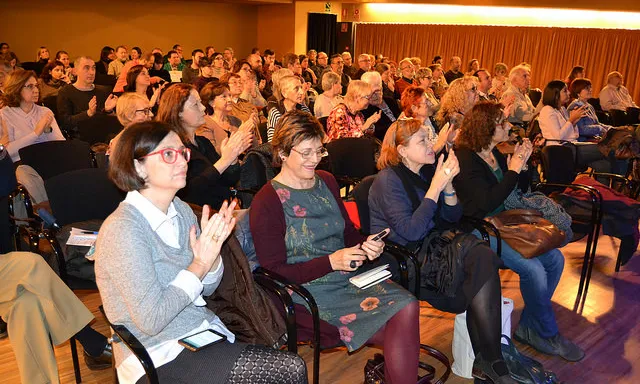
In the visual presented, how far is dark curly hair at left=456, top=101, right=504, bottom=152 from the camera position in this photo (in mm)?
3531

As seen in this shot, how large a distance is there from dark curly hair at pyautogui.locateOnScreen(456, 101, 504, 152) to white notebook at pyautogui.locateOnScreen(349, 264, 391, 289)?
4.55ft

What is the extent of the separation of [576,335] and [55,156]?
3583mm

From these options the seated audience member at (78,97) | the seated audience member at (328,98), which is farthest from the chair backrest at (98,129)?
the seated audience member at (328,98)

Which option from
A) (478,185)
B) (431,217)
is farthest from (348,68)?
(431,217)

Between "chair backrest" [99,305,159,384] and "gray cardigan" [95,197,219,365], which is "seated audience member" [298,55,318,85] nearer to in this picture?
"gray cardigan" [95,197,219,365]

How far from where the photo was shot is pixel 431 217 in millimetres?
2805

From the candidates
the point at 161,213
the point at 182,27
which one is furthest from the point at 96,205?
the point at 182,27

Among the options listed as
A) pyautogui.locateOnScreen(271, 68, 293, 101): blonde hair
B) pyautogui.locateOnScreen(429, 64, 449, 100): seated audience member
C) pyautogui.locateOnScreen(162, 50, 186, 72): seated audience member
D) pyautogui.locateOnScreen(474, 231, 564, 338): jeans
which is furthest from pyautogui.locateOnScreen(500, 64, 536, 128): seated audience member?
pyautogui.locateOnScreen(162, 50, 186, 72): seated audience member

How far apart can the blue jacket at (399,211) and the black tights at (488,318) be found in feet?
1.32

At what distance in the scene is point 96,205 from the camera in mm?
2965

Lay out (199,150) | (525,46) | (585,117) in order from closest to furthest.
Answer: (199,150) < (585,117) < (525,46)

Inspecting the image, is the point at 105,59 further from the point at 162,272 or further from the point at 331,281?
the point at 162,272

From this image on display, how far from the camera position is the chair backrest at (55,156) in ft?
12.7

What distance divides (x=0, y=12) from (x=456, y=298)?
556 inches
